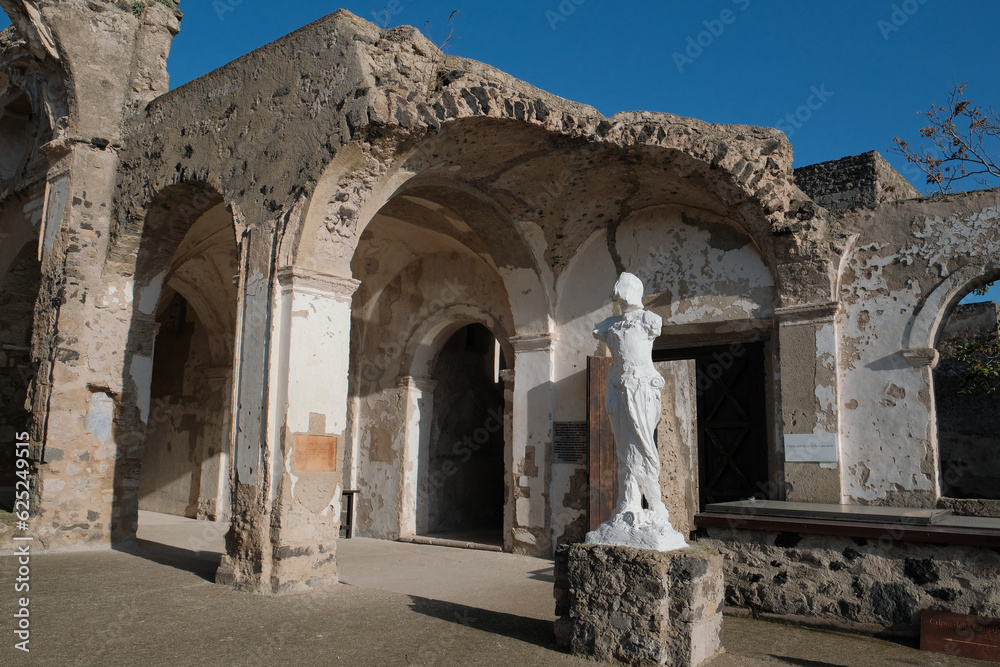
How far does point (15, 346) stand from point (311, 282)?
6.47 m

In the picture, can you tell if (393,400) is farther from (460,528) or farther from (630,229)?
(630,229)

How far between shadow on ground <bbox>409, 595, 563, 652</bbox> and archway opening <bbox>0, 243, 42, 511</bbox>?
23.7 ft

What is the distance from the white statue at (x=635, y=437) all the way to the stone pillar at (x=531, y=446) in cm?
411

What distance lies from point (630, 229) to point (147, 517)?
8.59 m

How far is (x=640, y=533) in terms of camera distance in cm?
405

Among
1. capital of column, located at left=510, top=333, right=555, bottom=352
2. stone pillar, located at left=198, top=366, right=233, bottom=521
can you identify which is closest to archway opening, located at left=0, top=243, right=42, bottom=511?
stone pillar, located at left=198, top=366, right=233, bottom=521

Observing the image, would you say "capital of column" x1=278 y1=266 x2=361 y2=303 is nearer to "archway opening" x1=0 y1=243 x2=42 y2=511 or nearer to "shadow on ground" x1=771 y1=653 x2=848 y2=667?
"shadow on ground" x1=771 y1=653 x2=848 y2=667

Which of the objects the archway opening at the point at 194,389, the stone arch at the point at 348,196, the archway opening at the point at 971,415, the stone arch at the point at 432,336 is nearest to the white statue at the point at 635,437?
the stone arch at the point at 348,196

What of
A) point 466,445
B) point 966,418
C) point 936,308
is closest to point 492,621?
point 936,308

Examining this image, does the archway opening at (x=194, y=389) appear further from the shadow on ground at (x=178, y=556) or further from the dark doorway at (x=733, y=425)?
the dark doorway at (x=733, y=425)

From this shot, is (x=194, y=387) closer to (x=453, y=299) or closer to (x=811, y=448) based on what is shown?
(x=453, y=299)

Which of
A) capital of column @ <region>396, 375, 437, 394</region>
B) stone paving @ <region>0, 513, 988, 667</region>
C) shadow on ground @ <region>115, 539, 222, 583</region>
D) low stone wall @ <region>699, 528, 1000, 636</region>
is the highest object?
capital of column @ <region>396, 375, 437, 394</region>

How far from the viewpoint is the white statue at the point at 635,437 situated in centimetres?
410

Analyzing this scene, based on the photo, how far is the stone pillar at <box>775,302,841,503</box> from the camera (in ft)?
22.5
